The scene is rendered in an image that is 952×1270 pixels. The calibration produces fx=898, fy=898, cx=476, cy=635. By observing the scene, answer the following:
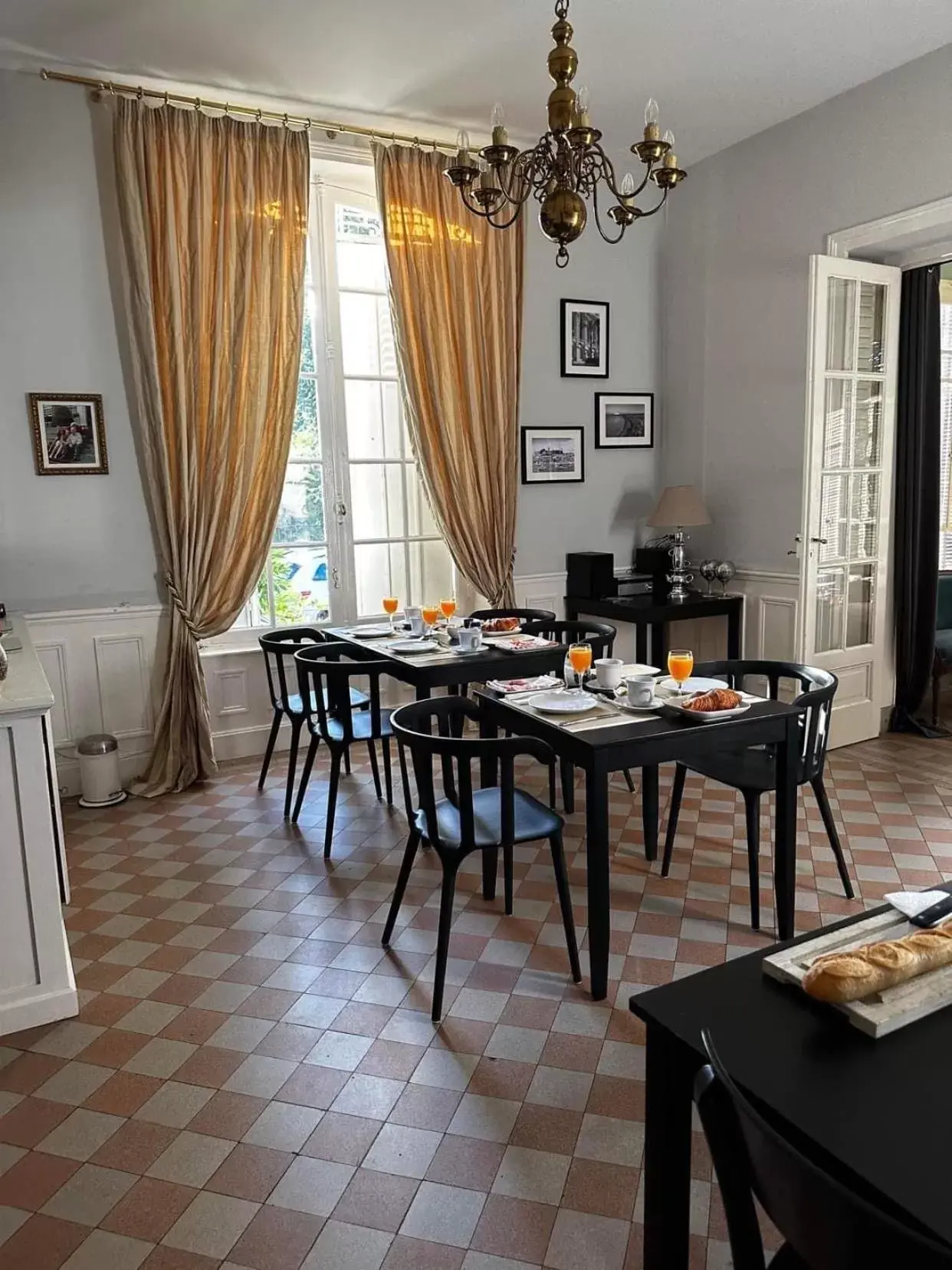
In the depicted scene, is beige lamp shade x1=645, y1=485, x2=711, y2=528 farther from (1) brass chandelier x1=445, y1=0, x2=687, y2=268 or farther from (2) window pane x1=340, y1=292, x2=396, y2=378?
(1) brass chandelier x1=445, y1=0, x2=687, y2=268

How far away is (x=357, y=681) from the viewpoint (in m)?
4.86

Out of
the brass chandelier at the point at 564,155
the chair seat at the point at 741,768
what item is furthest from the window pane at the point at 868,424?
the brass chandelier at the point at 564,155

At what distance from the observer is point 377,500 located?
15.9 feet

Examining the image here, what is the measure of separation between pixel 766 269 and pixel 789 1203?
15.5 feet

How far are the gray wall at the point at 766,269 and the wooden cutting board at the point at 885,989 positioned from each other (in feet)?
11.8

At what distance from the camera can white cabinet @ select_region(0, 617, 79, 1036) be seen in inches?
88.0

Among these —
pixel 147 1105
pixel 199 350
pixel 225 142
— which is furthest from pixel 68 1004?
pixel 225 142

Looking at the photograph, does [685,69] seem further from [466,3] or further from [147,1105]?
[147,1105]

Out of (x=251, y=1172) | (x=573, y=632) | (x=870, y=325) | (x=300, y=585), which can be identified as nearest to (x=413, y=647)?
(x=573, y=632)

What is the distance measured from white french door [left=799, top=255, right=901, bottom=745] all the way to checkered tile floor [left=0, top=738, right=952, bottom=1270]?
1.19 meters

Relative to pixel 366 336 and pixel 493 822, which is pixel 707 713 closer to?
pixel 493 822

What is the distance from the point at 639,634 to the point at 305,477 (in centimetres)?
194

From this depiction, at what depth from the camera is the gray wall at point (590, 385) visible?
5.02 metres

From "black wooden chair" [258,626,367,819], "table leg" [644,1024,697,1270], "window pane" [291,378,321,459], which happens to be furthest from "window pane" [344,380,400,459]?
"table leg" [644,1024,697,1270]
